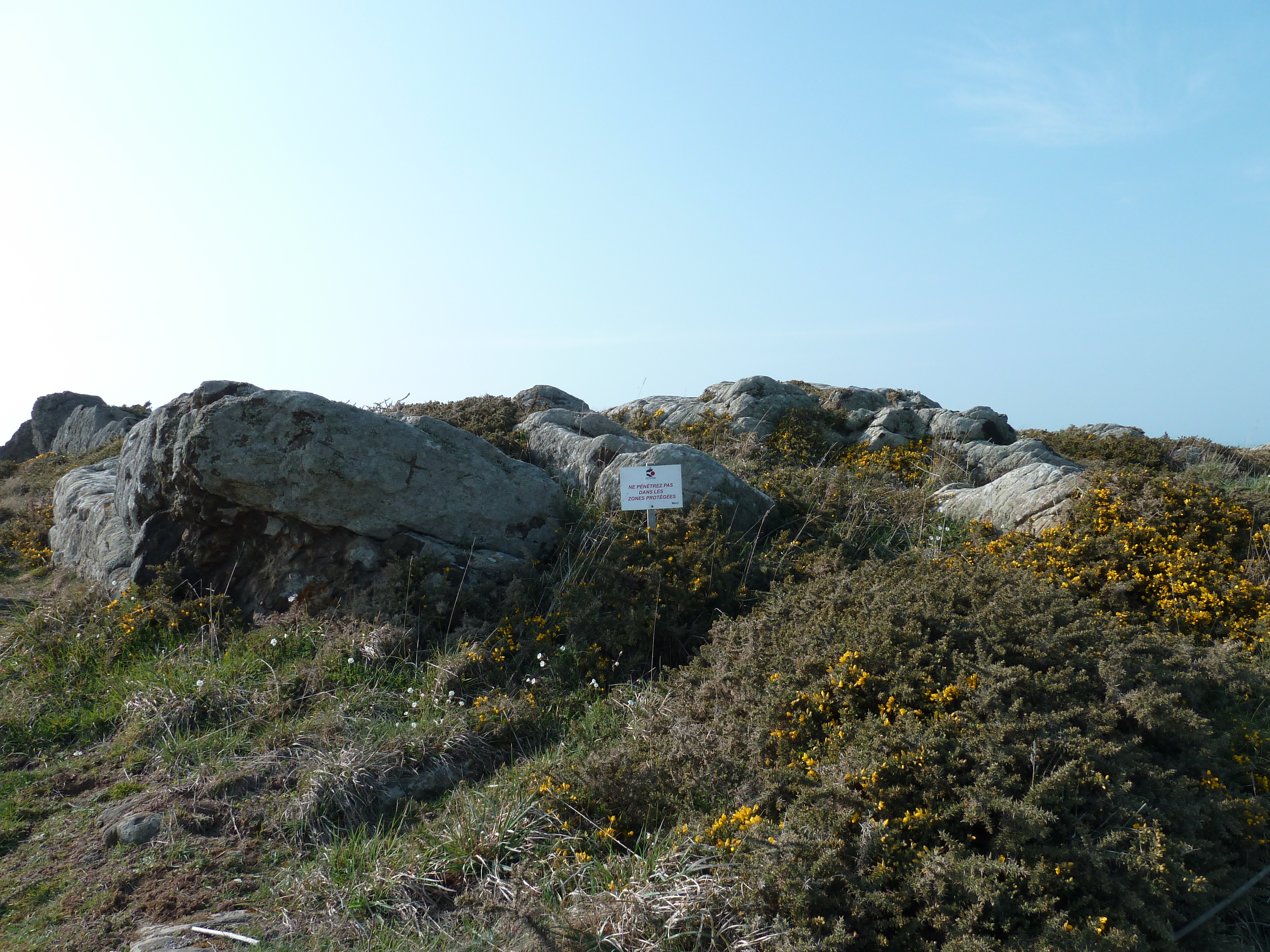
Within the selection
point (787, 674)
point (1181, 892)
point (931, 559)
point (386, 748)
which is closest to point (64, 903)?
point (386, 748)

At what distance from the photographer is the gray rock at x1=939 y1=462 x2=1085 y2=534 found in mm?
7320

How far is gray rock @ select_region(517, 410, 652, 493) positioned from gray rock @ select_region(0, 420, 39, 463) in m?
20.8

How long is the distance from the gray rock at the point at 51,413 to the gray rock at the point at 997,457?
23440 mm

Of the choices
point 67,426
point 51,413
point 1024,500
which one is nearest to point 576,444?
point 1024,500

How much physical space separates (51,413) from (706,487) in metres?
23.9

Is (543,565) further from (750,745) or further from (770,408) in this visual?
(770,408)

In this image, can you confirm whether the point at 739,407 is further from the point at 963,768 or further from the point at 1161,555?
the point at 963,768

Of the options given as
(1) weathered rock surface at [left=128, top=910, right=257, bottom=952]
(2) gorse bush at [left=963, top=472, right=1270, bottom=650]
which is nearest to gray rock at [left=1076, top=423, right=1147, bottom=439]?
(2) gorse bush at [left=963, top=472, right=1270, bottom=650]

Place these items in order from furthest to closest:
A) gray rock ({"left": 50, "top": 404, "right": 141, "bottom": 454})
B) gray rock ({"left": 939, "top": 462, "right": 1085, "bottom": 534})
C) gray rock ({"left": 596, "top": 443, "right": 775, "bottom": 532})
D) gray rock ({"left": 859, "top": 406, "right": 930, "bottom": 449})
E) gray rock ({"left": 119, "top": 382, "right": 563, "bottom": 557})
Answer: gray rock ({"left": 50, "top": 404, "right": 141, "bottom": 454})
gray rock ({"left": 859, "top": 406, "right": 930, "bottom": 449})
gray rock ({"left": 596, "top": 443, "right": 775, "bottom": 532})
gray rock ({"left": 939, "top": 462, "right": 1085, "bottom": 534})
gray rock ({"left": 119, "top": 382, "right": 563, "bottom": 557})

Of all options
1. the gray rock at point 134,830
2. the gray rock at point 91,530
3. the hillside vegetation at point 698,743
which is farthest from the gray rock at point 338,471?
the gray rock at point 134,830

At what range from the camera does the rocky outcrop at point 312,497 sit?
7.21m

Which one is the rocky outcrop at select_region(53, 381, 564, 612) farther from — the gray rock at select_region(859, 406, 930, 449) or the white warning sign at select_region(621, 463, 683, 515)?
the gray rock at select_region(859, 406, 930, 449)

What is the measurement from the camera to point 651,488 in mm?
6898

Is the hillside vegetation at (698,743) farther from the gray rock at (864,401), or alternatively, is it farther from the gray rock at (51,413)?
the gray rock at (51,413)
